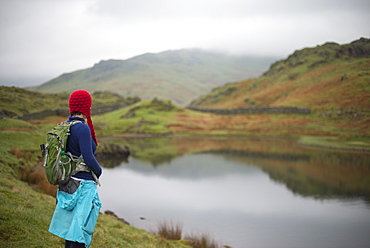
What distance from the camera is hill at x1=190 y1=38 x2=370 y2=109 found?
82969 mm

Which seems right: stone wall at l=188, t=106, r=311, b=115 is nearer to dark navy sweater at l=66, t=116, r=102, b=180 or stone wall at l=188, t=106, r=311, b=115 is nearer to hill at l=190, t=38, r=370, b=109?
hill at l=190, t=38, r=370, b=109

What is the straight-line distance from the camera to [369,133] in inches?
2128

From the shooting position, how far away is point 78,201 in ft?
18.1

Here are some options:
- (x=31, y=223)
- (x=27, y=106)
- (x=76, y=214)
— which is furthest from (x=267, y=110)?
(x=76, y=214)

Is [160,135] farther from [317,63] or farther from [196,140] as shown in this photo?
[317,63]

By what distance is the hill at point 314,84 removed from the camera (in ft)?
272

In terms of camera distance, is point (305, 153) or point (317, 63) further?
point (317, 63)

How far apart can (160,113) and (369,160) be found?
7014cm

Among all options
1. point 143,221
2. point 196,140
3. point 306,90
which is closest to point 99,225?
point 143,221

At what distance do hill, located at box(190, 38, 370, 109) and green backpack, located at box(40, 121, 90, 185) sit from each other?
7814cm

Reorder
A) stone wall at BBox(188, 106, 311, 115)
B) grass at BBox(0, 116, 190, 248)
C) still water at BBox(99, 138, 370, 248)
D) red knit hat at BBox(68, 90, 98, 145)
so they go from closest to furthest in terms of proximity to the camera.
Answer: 1. red knit hat at BBox(68, 90, 98, 145)
2. grass at BBox(0, 116, 190, 248)
3. still water at BBox(99, 138, 370, 248)
4. stone wall at BBox(188, 106, 311, 115)

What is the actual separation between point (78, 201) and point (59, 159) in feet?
2.99

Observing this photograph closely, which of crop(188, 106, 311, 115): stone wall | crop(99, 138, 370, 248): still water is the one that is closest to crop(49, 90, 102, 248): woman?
crop(99, 138, 370, 248): still water

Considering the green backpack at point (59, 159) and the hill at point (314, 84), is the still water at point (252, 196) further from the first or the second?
the hill at point (314, 84)
